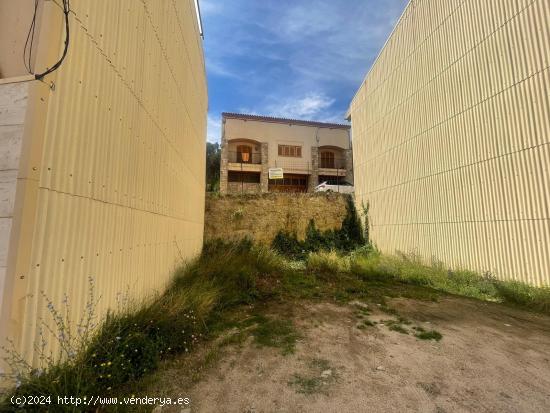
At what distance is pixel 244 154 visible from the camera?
866 inches

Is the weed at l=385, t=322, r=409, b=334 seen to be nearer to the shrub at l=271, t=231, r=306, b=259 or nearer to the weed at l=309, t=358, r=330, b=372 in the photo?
the weed at l=309, t=358, r=330, b=372

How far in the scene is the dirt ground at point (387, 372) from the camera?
2213mm

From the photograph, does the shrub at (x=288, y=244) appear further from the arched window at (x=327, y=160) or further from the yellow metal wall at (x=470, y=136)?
the arched window at (x=327, y=160)

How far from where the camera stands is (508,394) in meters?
2.34

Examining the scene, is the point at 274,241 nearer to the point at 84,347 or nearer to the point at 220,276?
the point at 220,276

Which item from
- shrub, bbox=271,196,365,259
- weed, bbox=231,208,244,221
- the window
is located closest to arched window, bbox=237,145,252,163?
the window

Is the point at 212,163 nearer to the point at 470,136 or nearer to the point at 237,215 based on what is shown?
the point at 237,215

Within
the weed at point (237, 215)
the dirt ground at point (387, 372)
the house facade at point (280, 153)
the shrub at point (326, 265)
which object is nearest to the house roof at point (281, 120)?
Result: the house facade at point (280, 153)

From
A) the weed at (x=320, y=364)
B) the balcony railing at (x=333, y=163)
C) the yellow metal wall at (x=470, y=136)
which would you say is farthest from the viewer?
the balcony railing at (x=333, y=163)

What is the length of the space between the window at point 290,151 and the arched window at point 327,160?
2.40 m

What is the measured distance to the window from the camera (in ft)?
73.4

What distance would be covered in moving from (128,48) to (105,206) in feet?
5.81

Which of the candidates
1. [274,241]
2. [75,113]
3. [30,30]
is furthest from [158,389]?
[274,241]

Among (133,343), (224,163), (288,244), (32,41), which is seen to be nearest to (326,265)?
(288,244)
